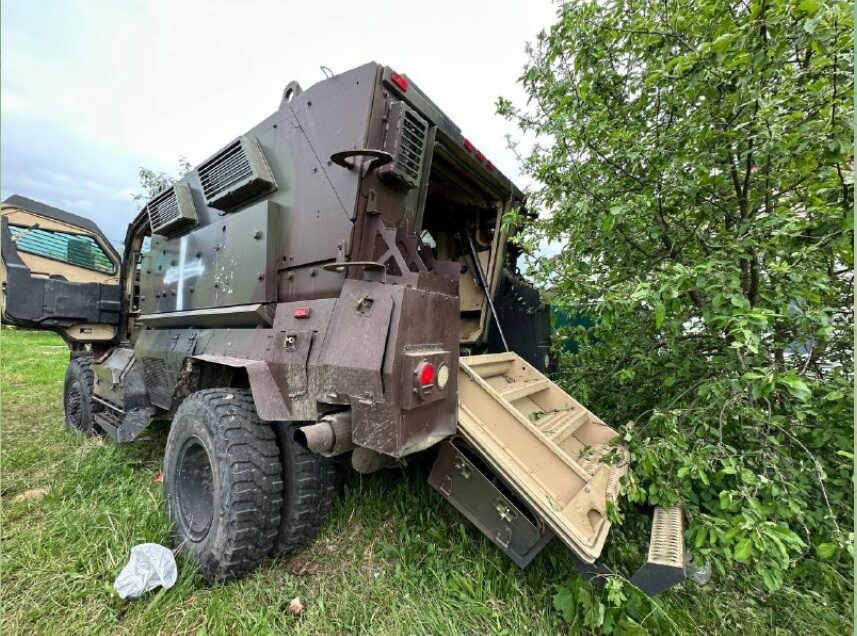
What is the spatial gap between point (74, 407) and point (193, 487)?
3.64 meters

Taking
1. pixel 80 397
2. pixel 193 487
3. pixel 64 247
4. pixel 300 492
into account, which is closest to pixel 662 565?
pixel 300 492

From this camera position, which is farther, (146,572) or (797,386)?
(146,572)

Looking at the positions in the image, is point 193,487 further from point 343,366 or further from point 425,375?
point 425,375

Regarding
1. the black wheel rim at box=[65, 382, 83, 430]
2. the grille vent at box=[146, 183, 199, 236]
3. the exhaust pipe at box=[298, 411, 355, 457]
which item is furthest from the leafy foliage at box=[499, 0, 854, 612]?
the black wheel rim at box=[65, 382, 83, 430]

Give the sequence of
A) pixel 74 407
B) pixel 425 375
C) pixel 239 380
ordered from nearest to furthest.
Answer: pixel 425 375, pixel 239 380, pixel 74 407

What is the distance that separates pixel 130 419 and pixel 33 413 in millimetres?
3758

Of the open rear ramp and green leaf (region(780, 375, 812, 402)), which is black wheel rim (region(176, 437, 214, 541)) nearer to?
the open rear ramp

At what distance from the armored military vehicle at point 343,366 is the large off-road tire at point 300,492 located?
11 mm

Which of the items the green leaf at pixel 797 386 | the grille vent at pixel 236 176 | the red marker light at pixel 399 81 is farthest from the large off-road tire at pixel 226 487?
the green leaf at pixel 797 386

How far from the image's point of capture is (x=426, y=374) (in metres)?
1.80

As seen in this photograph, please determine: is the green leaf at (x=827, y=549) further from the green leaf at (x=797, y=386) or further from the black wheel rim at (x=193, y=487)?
the black wheel rim at (x=193, y=487)

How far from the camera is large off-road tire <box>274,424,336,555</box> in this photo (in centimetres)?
219

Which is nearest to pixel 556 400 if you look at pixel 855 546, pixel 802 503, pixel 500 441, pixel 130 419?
pixel 500 441

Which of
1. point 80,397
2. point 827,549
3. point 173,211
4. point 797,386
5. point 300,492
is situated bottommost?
point 80,397
